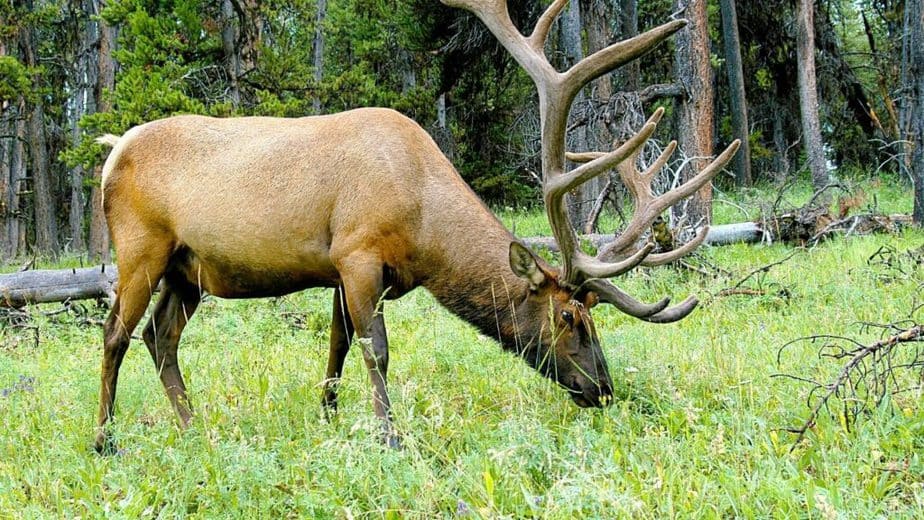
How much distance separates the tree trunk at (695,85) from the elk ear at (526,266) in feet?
21.5

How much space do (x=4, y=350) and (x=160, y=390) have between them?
2.68 metres

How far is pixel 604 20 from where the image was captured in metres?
14.7

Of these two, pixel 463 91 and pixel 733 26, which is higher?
pixel 733 26

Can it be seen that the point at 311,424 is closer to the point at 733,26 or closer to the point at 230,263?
the point at 230,263

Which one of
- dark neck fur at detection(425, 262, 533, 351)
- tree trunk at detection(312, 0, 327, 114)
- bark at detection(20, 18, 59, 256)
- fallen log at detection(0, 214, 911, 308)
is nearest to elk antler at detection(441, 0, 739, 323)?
dark neck fur at detection(425, 262, 533, 351)

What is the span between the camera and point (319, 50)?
81.4 ft

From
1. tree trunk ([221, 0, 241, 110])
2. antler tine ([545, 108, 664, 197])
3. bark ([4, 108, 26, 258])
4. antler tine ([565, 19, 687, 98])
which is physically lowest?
bark ([4, 108, 26, 258])

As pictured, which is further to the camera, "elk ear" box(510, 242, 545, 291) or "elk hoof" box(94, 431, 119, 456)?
"elk ear" box(510, 242, 545, 291)

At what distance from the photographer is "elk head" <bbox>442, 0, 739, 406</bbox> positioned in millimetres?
4496

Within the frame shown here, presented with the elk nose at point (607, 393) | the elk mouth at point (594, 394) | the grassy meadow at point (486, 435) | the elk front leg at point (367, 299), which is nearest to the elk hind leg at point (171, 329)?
the grassy meadow at point (486, 435)

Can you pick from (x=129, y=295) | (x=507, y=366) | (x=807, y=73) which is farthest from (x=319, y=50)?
(x=507, y=366)

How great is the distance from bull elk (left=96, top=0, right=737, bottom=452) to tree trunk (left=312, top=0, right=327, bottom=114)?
32.2ft

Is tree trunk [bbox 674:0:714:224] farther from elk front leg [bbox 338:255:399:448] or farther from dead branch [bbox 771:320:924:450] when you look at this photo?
elk front leg [bbox 338:255:399:448]

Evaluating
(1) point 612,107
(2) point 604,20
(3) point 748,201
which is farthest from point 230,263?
(2) point 604,20
